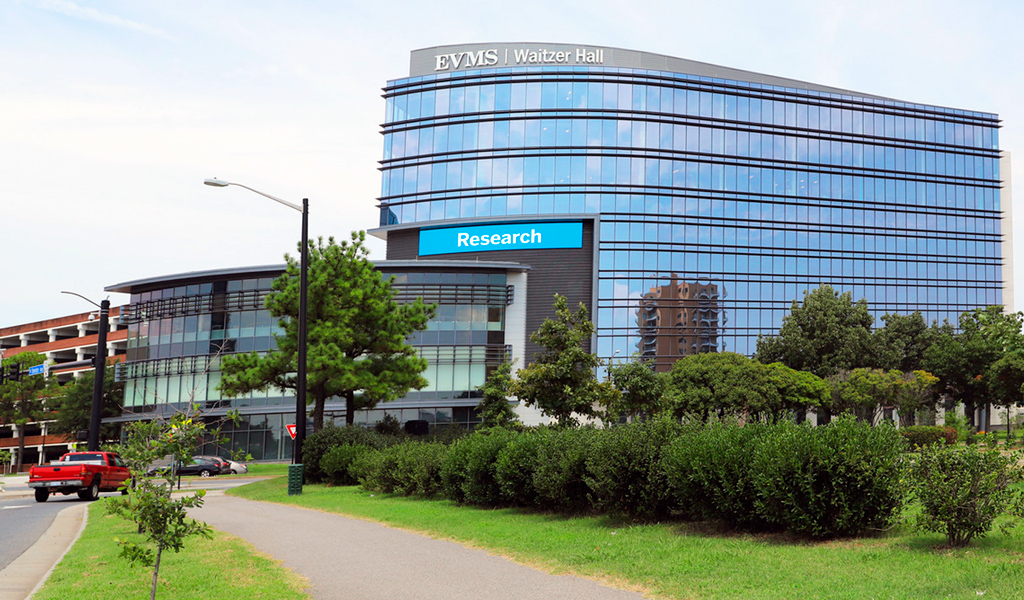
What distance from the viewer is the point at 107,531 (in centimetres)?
1717

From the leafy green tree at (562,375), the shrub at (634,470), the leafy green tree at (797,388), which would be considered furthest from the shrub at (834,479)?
the leafy green tree at (797,388)

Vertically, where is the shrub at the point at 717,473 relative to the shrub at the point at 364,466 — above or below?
above

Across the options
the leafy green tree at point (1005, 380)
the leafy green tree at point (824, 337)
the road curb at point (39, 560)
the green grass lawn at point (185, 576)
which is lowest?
the road curb at point (39, 560)

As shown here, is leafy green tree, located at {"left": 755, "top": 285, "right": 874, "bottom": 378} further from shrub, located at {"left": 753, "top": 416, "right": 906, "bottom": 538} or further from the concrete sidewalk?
shrub, located at {"left": 753, "top": 416, "right": 906, "bottom": 538}

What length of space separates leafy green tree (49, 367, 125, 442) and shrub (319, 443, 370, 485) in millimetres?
47787

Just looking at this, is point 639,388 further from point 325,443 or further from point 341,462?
point 341,462

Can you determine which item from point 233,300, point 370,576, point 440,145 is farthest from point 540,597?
point 440,145

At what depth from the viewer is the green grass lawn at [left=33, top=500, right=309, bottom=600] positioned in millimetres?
10008

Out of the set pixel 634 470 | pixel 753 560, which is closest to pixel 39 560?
pixel 634 470

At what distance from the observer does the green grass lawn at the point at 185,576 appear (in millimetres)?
10008

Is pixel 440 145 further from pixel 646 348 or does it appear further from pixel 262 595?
pixel 262 595

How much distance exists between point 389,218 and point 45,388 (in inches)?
1503

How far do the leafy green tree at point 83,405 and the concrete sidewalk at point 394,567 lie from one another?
197 ft

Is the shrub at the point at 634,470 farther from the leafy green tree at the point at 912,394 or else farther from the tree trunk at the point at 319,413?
the leafy green tree at the point at 912,394
